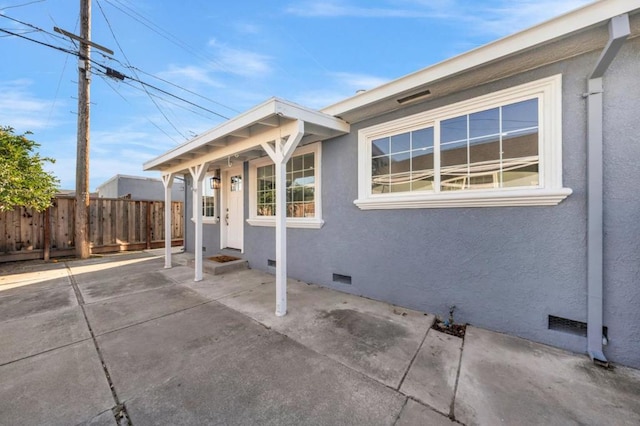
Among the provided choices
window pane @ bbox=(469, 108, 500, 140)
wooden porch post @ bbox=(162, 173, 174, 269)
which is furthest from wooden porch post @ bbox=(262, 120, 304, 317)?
wooden porch post @ bbox=(162, 173, 174, 269)

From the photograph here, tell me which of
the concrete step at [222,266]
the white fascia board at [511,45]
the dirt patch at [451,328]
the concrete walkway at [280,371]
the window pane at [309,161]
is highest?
the white fascia board at [511,45]

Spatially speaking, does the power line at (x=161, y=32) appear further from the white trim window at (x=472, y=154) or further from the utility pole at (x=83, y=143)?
the white trim window at (x=472, y=154)

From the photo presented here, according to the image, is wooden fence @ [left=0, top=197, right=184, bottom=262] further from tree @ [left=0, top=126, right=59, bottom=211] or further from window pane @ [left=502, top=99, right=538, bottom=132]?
window pane @ [left=502, top=99, right=538, bottom=132]

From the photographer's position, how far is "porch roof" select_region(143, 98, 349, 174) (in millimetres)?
3098

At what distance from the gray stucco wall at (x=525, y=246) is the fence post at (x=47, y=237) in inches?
331

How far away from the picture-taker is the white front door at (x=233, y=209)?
20.5 ft

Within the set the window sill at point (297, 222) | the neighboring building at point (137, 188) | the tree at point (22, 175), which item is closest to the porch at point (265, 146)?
the window sill at point (297, 222)

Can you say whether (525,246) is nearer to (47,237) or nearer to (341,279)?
(341,279)

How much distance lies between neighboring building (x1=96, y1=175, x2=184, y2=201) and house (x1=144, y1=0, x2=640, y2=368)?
36.4 feet

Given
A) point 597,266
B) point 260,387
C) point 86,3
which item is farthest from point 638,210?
point 86,3

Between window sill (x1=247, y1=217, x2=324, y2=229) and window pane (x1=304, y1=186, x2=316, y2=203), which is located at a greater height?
window pane (x1=304, y1=186, x2=316, y2=203)

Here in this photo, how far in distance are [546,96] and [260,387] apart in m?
3.84

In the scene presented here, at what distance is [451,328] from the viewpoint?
2.89 metres

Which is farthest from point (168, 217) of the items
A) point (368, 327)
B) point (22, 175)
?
point (368, 327)
